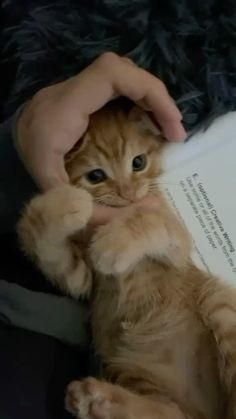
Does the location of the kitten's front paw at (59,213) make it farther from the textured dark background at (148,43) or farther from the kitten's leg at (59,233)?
the textured dark background at (148,43)

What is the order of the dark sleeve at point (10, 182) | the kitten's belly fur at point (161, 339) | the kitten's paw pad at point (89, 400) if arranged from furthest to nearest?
the dark sleeve at point (10, 182) → the kitten's belly fur at point (161, 339) → the kitten's paw pad at point (89, 400)

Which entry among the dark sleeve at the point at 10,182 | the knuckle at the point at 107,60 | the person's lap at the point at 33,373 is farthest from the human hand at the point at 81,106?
the person's lap at the point at 33,373

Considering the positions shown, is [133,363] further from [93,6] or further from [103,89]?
[93,6]

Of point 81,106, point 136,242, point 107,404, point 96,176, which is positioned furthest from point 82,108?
point 107,404

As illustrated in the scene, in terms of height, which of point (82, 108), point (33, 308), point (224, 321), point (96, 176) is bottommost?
point (224, 321)

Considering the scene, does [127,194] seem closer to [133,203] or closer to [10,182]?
[133,203]

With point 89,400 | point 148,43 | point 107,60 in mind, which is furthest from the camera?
point 148,43

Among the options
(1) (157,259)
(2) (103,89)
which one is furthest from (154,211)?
(2) (103,89)
